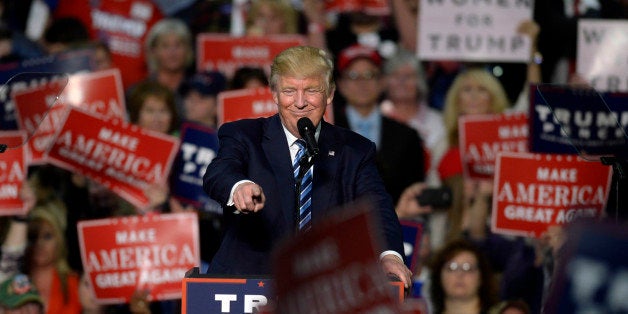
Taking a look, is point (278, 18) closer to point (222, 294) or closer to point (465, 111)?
point (465, 111)

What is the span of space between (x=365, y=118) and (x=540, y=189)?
140 centimetres

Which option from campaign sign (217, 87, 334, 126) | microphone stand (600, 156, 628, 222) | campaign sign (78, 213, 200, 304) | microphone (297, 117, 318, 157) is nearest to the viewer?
microphone (297, 117, 318, 157)

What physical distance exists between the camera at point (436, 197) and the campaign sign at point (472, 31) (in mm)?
1628

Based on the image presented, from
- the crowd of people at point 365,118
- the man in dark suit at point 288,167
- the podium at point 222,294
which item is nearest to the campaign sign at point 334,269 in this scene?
the podium at point 222,294

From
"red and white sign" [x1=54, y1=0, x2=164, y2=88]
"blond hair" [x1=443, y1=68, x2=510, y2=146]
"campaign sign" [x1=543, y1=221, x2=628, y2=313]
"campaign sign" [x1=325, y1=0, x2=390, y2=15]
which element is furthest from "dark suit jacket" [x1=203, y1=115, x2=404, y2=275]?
"red and white sign" [x1=54, y1=0, x2=164, y2=88]

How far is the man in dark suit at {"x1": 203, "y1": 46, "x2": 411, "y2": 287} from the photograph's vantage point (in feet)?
14.0

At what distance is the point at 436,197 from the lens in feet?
25.8

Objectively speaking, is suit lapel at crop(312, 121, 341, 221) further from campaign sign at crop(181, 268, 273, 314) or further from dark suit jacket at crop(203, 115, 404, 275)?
campaign sign at crop(181, 268, 273, 314)

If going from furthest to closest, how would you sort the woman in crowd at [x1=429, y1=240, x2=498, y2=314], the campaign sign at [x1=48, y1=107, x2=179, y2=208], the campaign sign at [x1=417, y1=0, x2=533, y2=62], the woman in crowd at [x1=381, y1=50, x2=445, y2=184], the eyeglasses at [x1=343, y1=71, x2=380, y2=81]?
the campaign sign at [x1=417, y1=0, x2=533, y2=62] → the woman in crowd at [x1=381, y1=50, x2=445, y2=184] → the eyeglasses at [x1=343, y1=71, x2=380, y2=81] → the campaign sign at [x1=48, y1=107, x2=179, y2=208] → the woman in crowd at [x1=429, y1=240, x2=498, y2=314]

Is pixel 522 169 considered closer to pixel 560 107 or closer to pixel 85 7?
pixel 560 107

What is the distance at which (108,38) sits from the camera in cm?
1028

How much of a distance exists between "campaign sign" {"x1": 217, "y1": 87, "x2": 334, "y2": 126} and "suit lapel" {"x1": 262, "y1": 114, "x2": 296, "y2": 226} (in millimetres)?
3507

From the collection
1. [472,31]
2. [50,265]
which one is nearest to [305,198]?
[50,265]

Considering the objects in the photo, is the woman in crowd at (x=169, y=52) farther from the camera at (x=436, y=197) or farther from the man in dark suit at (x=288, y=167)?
the man in dark suit at (x=288, y=167)
